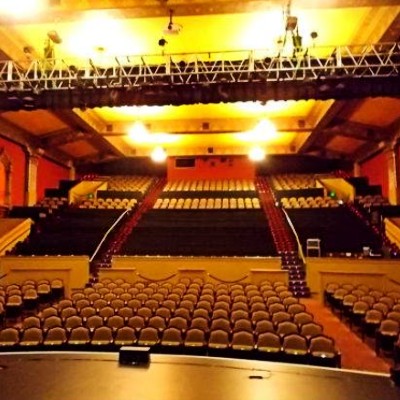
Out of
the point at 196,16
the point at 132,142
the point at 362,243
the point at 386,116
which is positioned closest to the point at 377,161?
the point at 386,116

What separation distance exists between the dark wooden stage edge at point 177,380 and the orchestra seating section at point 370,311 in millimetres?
2233

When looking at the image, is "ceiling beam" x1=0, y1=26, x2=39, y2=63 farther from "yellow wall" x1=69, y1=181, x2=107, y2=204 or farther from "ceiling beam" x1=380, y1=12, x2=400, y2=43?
"yellow wall" x1=69, y1=181, x2=107, y2=204

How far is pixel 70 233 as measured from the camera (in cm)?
1588

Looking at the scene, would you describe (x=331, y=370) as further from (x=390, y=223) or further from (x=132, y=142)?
(x=132, y=142)

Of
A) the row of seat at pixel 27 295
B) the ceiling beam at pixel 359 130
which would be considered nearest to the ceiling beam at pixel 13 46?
the row of seat at pixel 27 295

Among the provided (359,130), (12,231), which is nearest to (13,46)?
(12,231)

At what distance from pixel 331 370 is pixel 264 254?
9189 millimetres

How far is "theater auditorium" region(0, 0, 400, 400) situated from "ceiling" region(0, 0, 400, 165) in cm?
6

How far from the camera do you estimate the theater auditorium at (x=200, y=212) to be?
488 centimetres

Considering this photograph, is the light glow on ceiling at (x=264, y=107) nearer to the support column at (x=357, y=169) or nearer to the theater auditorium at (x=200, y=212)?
the theater auditorium at (x=200, y=212)

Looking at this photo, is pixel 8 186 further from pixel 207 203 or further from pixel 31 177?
pixel 207 203

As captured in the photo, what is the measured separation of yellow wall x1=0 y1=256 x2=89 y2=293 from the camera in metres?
12.7

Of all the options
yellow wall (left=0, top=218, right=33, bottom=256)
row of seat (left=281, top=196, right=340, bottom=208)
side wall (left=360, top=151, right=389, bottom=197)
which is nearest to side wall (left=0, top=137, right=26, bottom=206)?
yellow wall (left=0, top=218, right=33, bottom=256)

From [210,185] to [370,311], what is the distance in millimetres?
16046
